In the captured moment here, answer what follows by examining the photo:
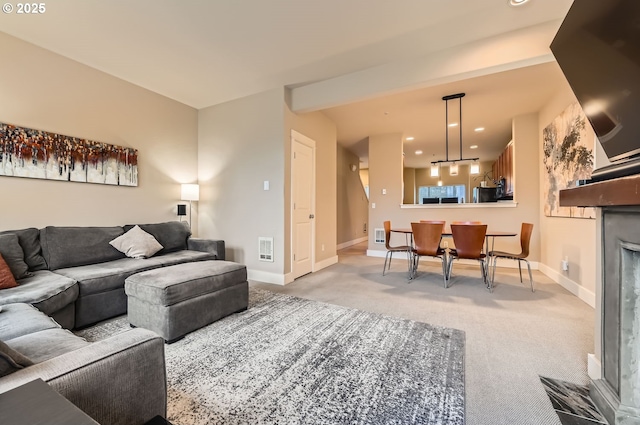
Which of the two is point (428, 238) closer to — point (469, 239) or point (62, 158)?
point (469, 239)

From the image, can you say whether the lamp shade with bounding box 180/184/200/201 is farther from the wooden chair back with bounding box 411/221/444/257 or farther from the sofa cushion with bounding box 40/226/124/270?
the wooden chair back with bounding box 411/221/444/257

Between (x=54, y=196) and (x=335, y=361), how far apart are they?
3.43 m

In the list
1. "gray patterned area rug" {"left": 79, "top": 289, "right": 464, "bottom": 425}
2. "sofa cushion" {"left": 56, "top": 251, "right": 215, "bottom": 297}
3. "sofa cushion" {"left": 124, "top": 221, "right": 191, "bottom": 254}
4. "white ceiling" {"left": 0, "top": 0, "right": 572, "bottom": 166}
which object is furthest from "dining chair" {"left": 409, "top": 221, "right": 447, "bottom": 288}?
"sofa cushion" {"left": 124, "top": 221, "right": 191, "bottom": 254}

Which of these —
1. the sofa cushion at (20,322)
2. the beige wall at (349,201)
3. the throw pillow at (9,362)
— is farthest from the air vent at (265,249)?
the beige wall at (349,201)

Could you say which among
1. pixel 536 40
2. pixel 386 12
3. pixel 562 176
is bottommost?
Result: pixel 562 176

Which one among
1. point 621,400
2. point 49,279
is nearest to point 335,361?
point 621,400

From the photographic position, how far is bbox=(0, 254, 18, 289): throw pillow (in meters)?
1.98

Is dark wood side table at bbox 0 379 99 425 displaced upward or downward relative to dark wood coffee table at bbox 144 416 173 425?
upward

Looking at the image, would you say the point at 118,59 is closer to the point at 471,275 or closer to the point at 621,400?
the point at 621,400

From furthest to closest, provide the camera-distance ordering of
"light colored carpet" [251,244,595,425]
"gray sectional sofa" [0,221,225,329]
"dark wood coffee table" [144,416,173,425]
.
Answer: "gray sectional sofa" [0,221,225,329]
"light colored carpet" [251,244,595,425]
"dark wood coffee table" [144,416,173,425]

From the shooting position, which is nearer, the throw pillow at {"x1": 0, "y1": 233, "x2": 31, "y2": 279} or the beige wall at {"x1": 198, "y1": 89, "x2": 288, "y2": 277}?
the throw pillow at {"x1": 0, "y1": 233, "x2": 31, "y2": 279}

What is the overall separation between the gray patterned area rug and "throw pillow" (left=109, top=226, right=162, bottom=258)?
2.92 ft

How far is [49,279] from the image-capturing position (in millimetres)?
2180

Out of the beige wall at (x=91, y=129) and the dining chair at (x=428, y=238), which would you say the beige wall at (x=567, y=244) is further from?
the beige wall at (x=91, y=129)
